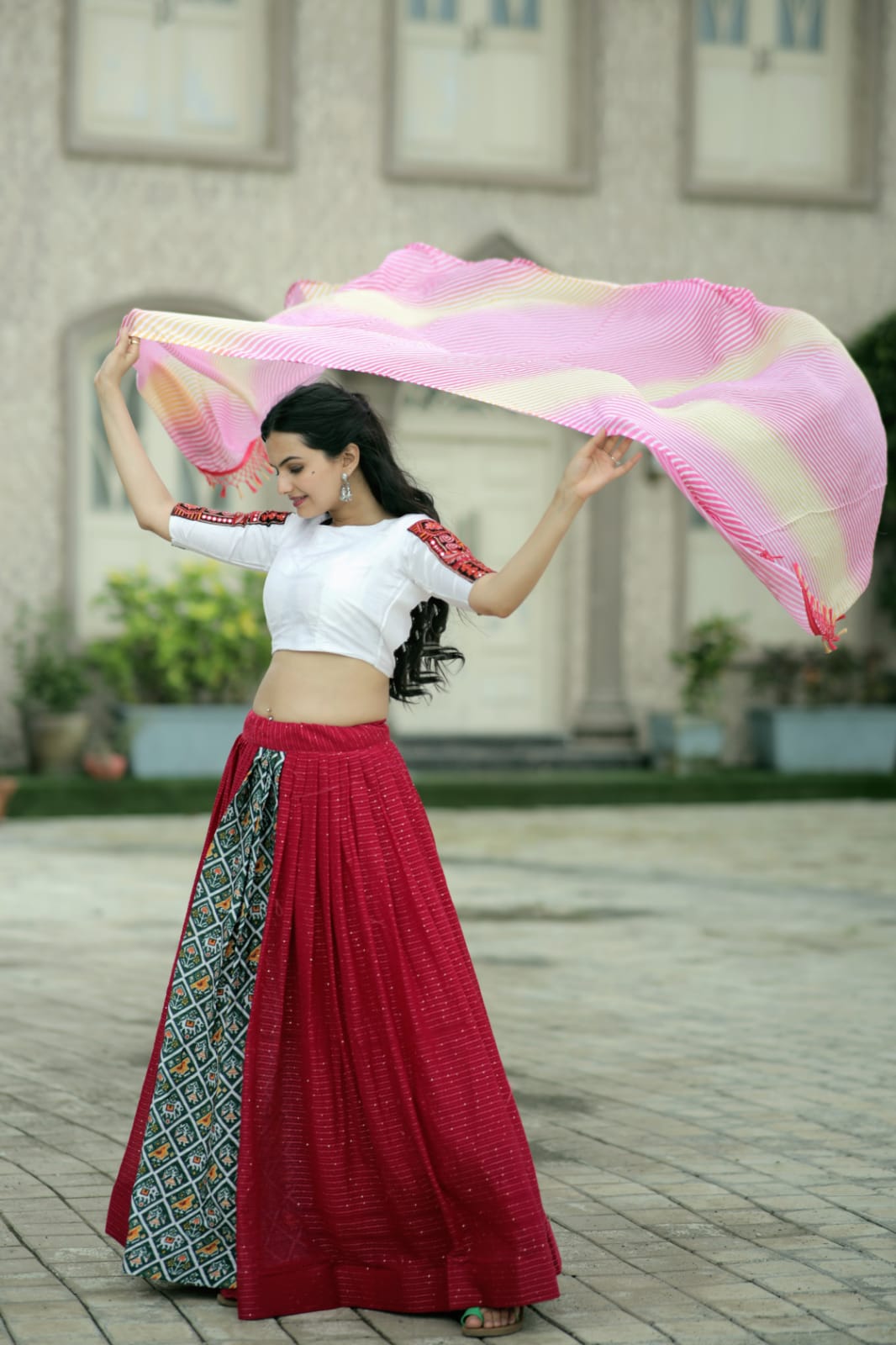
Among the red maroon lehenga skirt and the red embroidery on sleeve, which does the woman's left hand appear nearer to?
the red embroidery on sleeve

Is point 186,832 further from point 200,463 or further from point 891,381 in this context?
point 200,463

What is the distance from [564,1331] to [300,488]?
5.53 ft

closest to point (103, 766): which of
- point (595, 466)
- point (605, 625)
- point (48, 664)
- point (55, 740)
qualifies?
point (55, 740)

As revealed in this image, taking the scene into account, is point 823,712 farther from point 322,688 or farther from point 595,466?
point 595,466

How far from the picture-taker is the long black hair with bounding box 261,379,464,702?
12.6 feet

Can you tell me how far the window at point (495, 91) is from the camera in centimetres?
1560

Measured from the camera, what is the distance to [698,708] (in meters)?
15.8

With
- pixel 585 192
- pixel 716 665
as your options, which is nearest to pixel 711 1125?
pixel 716 665

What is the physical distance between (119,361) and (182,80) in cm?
1184

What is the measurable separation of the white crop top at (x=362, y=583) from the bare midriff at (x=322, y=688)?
2 centimetres

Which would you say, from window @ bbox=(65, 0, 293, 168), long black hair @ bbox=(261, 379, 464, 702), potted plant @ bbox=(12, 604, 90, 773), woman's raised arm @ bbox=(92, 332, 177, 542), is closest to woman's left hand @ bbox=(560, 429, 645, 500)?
long black hair @ bbox=(261, 379, 464, 702)

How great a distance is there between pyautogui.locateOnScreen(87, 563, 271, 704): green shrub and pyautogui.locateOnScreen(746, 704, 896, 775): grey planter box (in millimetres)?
4262

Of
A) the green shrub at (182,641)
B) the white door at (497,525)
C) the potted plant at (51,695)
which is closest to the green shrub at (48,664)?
the potted plant at (51,695)

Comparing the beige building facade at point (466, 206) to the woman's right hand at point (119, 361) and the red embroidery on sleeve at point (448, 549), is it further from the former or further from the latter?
the red embroidery on sleeve at point (448, 549)
